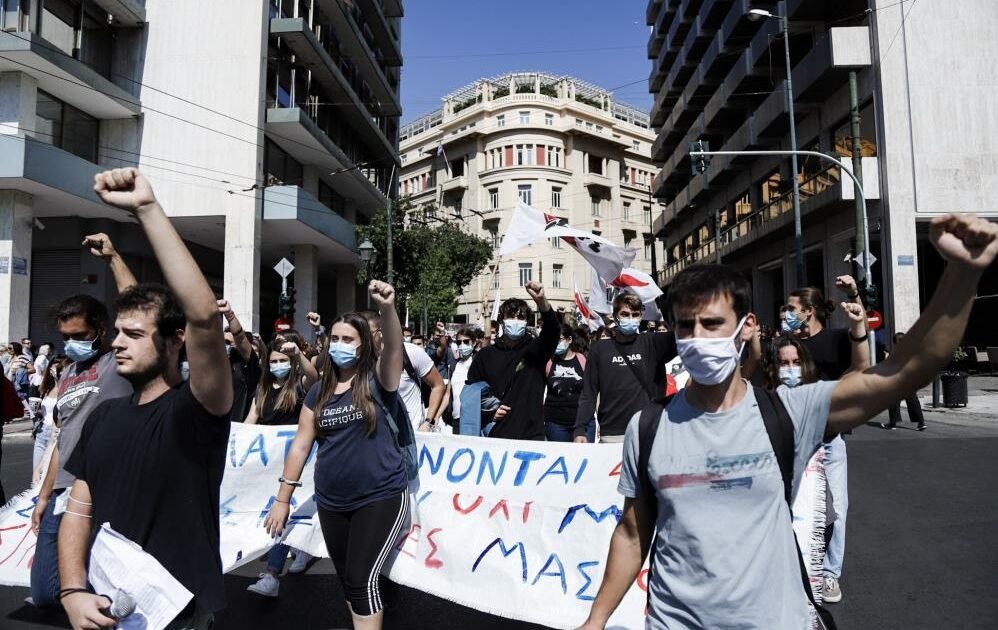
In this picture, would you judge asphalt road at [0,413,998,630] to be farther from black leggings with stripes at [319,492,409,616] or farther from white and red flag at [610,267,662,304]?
white and red flag at [610,267,662,304]

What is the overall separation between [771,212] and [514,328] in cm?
2412

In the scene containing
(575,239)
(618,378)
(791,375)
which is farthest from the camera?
(575,239)

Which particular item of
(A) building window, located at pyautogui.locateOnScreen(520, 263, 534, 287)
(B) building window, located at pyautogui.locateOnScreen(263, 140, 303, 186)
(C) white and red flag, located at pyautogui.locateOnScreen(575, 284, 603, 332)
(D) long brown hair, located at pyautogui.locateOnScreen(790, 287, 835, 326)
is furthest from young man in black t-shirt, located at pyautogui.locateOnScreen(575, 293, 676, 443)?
(A) building window, located at pyautogui.locateOnScreen(520, 263, 534, 287)

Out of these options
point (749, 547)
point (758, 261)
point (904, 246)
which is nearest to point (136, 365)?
point (749, 547)

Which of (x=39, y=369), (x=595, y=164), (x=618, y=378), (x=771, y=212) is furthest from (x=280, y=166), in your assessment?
(x=595, y=164)

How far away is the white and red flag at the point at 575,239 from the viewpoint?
7277 mm

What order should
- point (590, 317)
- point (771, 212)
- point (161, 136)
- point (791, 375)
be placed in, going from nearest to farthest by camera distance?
1. point (791, 375)
2. point (590, 317)
3. point (161, 136)
4. point (771, 212)

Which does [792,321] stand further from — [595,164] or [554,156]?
[595,164]

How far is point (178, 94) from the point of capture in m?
22.0

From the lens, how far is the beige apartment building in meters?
56.8

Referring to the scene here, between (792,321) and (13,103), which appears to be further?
(13,103)

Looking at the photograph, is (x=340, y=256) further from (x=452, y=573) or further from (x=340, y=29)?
(x=452, y=573)

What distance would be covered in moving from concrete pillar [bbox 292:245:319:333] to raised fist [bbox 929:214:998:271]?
25.1 m

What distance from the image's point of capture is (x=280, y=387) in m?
5.74
